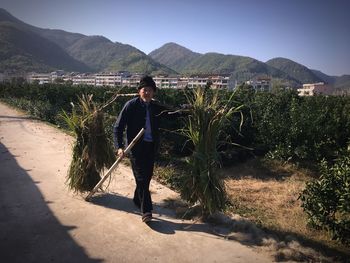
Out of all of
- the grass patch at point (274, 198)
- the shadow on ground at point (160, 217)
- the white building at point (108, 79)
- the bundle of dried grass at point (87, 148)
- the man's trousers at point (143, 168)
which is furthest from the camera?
the white building at point (108, 79)

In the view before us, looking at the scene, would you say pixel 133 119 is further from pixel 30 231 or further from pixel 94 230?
pixel 30 231

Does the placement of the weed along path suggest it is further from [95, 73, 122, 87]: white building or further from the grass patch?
[95, 73, 122, 87]: white building

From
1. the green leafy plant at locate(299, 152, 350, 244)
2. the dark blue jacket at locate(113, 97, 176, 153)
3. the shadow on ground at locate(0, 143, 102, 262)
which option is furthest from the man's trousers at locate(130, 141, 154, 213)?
the green leafy plant at locate(299, 152, 350, 244)

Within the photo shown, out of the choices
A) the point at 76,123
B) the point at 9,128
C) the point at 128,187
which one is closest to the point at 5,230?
the point at 76,123

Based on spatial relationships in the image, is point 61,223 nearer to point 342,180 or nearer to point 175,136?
point 342,180

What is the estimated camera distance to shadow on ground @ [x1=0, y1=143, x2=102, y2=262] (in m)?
3.52

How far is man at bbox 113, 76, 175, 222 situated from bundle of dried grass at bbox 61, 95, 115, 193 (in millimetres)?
754

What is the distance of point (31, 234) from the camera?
396cm

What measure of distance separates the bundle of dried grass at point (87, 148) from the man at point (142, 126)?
754 mm

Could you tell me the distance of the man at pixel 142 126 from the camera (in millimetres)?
4539

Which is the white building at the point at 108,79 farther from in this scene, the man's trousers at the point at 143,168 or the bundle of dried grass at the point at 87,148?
the man's trousers at the point at 143,168

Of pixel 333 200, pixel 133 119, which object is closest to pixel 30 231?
pixel 133 119

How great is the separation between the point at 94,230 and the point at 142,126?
148 cm

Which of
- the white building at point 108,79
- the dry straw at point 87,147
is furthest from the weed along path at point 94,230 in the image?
the white building at point 108,79
